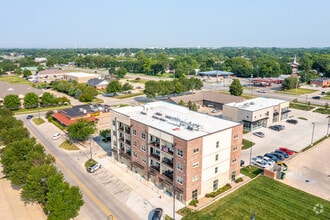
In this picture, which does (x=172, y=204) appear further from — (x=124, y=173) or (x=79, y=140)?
(x=79, y=140)

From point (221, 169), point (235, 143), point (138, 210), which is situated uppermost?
point (235, 143)

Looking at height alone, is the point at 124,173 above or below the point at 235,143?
below

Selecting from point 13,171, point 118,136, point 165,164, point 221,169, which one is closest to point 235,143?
point 221,169

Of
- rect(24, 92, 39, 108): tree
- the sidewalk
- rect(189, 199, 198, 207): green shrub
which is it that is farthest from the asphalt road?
rect(24, 92, 39, 108): tree

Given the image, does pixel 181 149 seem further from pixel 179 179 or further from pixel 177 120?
pixel 177 120

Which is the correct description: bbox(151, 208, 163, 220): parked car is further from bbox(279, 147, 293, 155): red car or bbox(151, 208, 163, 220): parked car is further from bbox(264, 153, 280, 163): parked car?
bbox(279, 147, 293, 155): red car
